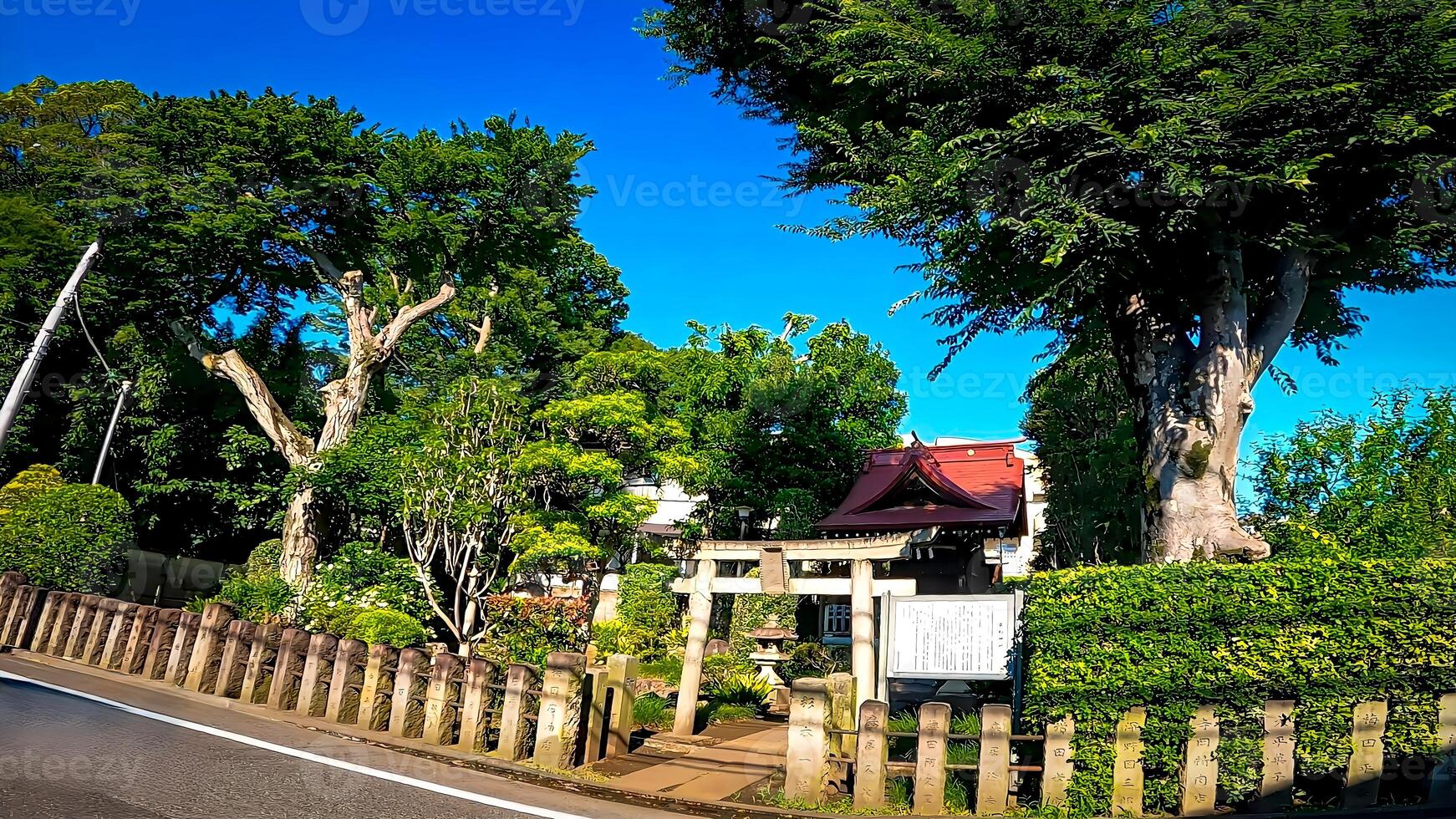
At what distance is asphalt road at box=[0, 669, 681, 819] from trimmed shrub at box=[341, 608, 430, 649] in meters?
5.33

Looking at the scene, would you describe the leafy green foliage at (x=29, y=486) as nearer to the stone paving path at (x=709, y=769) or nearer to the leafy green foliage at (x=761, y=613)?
the stone paving path at (x=709, y=769)

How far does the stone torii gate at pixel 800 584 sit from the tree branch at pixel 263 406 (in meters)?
14.0

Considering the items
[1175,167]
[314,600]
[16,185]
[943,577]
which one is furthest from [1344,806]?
[16,185]

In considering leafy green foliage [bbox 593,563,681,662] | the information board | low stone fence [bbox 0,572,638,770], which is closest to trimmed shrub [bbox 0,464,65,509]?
low stone fence [bbox 0,572,638,770]

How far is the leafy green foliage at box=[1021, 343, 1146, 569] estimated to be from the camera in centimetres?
2180

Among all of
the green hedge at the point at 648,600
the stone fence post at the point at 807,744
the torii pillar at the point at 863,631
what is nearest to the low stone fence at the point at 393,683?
the stone fence post at the point at 807,744

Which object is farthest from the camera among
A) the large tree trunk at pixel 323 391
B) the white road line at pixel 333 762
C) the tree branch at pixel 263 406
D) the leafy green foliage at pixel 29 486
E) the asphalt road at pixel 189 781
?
the tree branch at pixel 263 406

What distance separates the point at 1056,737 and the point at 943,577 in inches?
528

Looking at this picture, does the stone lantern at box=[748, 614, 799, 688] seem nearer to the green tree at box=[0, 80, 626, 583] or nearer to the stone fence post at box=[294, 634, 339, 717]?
the stone fence post at box=[294, 634, 339, 717]

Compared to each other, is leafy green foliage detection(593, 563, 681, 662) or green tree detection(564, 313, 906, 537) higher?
green tree detection(564, 313, 906, 537)

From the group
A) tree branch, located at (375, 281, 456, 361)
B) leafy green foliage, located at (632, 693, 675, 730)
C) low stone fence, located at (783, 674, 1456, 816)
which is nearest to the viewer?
low stone fence, located at (783, 674, 1456, 816)

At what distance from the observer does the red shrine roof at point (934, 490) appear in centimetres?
1792

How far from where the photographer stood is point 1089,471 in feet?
81.7

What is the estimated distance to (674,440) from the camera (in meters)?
22.4
